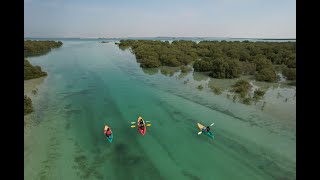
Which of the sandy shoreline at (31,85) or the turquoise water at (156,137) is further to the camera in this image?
the sandy shoreline at (31,85)

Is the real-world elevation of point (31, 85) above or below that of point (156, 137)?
above

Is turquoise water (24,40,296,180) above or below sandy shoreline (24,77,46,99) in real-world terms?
below

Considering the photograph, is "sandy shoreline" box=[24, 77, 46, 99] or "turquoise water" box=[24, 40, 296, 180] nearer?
"turquoise water" box=[24, 40, 296, 180]

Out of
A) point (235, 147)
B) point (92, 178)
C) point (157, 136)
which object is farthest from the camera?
point (157, 136)

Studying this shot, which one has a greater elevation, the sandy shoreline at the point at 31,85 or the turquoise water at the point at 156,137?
the sandy shoreline at the point at 31,85

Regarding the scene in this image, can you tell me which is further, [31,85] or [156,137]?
[31,85]
